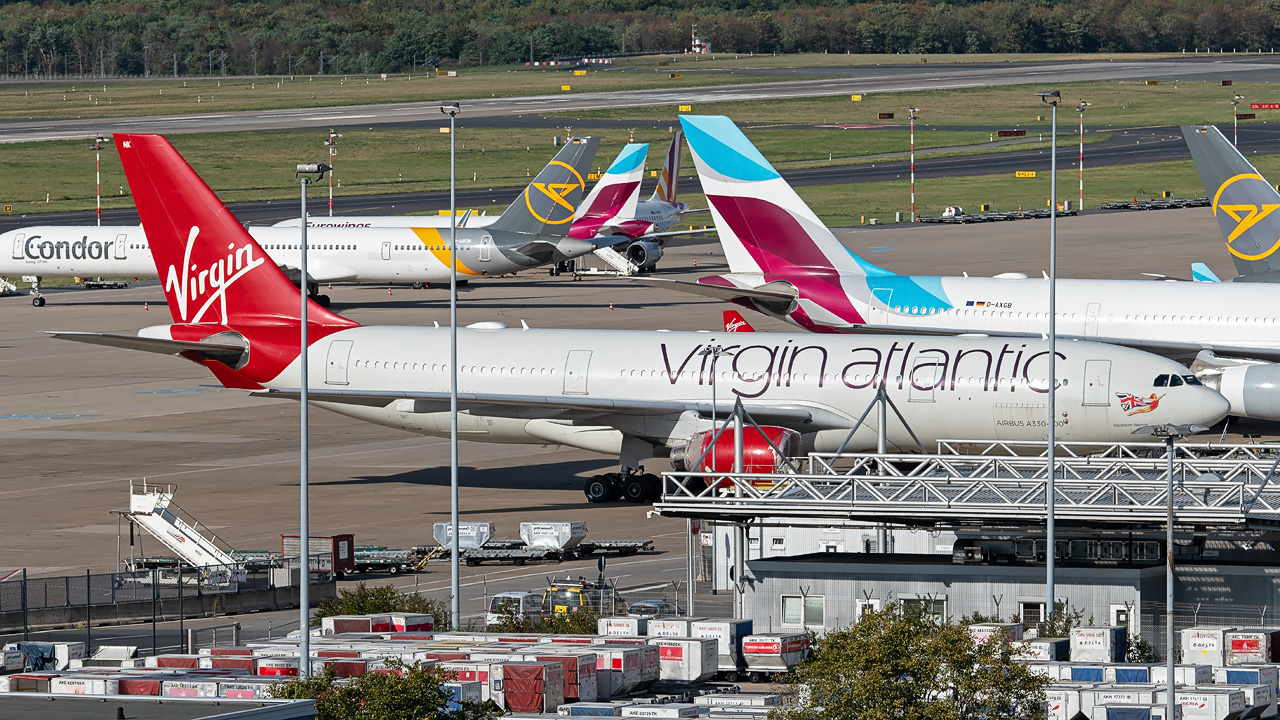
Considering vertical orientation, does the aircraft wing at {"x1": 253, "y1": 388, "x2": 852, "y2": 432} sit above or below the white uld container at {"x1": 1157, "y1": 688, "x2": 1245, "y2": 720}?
above

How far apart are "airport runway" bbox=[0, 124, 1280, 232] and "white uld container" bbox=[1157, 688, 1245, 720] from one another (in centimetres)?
10738

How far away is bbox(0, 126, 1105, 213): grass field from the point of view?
16788 centimetres

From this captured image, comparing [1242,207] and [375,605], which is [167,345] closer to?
[375,605]

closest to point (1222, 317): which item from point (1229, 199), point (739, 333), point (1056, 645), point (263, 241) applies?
point (1229, 199)

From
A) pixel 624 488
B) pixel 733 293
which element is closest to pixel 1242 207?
pixel 733 293

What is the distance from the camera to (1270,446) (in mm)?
45031

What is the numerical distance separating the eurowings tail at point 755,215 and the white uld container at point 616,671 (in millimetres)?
33292

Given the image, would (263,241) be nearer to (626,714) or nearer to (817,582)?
(817,582)

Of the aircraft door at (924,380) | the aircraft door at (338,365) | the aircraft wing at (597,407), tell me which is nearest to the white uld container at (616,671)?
the aircraft wing at (597,407)

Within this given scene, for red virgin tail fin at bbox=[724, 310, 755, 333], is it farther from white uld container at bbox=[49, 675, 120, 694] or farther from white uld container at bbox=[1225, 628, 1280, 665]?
white uld container at bbox=[49, 675, 120, 694]

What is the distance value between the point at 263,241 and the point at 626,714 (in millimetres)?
78582

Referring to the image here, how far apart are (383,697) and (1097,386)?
30777 millimetres

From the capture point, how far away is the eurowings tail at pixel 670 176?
125 metres

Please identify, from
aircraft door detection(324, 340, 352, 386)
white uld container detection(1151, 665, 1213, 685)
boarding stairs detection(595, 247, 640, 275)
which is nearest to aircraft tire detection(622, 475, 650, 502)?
aircraft door detection(324, 340, 352, 386)
